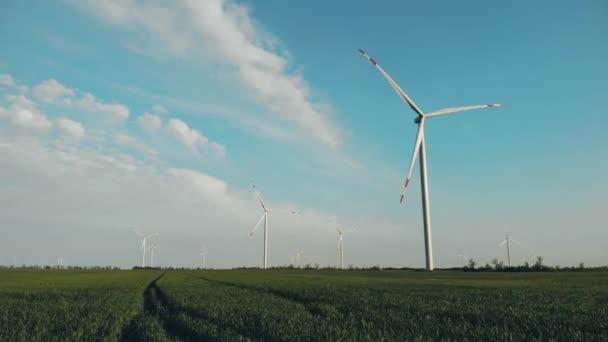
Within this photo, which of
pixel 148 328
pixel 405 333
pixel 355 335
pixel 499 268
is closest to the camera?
pixel 355 335

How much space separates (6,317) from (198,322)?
6.54 meters

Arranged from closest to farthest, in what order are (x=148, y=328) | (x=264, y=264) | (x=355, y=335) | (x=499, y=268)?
(x=355, y=335) → (x=148, y=328) → (x=499, y=268) → (x=264, y=264)

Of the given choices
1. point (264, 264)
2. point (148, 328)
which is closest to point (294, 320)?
point (148, 328)

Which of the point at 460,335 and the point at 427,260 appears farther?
the point at 427,260

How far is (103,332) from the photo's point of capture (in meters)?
11.6

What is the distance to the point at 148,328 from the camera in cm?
1250

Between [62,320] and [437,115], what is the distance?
239 feet

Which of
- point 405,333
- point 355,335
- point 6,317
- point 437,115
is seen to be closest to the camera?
point 355,335

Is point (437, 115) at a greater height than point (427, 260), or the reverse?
point (437, 115)

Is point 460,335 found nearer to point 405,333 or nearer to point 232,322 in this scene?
point 405,333

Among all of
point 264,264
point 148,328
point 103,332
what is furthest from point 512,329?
point 264,264

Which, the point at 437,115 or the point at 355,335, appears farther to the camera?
the point at 437,115

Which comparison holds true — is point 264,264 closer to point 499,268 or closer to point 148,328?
point 499,268

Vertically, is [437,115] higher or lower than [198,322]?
higher
